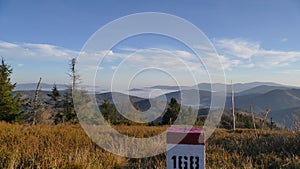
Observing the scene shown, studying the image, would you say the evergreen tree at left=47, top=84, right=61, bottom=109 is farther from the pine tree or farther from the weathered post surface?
the weathered post surface

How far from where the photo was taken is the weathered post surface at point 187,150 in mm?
3043

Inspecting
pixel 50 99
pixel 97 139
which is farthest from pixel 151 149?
pixel 50 99

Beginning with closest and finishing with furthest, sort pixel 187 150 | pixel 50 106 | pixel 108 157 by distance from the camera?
pixel 187 150 < pixel 108 157 < pixel 50 106

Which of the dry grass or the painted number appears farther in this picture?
the dry grass

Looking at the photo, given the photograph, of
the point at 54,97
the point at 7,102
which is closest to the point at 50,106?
the point at 54,97

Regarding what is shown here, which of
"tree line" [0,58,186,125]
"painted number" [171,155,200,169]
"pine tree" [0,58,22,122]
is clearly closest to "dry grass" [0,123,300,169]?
"painted number" [171,155,200,169]

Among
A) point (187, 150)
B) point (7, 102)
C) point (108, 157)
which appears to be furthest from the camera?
point (7, 102)

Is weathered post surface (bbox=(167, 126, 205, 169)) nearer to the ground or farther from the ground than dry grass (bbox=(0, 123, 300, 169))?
farther from the ground

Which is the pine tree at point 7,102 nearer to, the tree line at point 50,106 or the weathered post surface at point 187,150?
the tree line at point 50,106

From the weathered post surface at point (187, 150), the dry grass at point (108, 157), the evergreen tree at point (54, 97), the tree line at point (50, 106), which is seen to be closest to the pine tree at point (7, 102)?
the tree line at point (50, 106)

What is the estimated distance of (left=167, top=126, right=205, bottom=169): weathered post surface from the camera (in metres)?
3.04

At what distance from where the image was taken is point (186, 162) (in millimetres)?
3100

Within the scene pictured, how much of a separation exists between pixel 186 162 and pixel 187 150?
152 mm

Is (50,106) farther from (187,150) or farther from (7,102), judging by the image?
(187,150)
